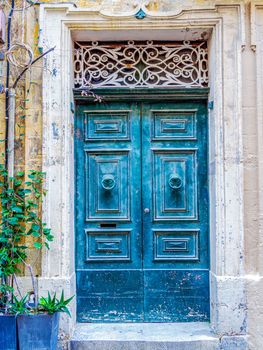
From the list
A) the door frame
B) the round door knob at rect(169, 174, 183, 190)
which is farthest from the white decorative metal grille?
the round door knob at rect(169, 174, 183, 190)

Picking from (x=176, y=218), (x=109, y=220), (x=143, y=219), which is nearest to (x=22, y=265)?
(x=109, y=220)

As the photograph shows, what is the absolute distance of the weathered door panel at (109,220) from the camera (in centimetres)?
523

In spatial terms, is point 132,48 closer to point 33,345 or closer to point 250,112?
point 250,112

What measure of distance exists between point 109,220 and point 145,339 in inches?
53.3

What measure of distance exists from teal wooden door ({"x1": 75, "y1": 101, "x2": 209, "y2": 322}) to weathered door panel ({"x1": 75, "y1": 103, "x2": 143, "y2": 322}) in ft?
0.04

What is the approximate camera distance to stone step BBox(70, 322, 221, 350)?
4.77m

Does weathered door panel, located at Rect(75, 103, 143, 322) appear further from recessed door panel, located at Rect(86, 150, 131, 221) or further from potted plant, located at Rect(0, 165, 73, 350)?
potted plant, located at Rect(0, 165, 73, 350)

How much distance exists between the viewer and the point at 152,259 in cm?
523

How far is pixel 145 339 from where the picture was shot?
4805mm

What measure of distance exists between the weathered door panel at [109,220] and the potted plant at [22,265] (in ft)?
1.90

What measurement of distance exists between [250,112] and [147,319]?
2.62m

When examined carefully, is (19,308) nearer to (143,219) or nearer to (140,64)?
(143,219)

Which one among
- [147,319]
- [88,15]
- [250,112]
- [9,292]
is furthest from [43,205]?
[250,112]

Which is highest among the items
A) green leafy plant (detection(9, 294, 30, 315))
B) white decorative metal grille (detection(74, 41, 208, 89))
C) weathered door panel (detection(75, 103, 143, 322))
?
white decorative metal grille (detection(74, 41, 208, 89))
